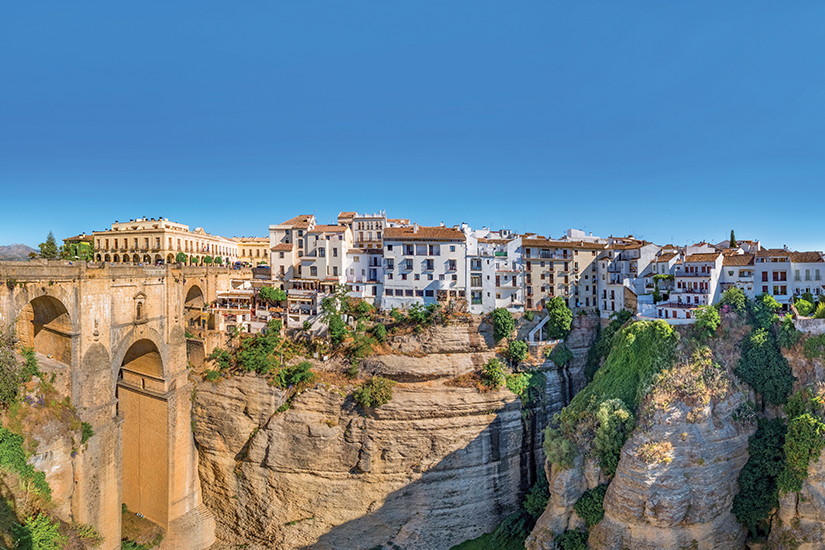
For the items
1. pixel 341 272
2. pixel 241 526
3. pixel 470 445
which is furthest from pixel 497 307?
pixel 241 526

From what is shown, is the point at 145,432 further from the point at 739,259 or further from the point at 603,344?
the point at 739,259

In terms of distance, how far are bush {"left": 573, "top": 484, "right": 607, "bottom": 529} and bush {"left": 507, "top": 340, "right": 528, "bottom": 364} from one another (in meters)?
9.41

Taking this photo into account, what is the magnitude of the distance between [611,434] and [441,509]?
11.2 meters

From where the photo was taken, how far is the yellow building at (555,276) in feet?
123

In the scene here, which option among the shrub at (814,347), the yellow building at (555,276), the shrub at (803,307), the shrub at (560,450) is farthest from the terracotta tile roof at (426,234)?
the shrub at (814,347)

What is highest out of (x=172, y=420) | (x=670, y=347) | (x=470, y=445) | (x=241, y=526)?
(x=670, y=347)

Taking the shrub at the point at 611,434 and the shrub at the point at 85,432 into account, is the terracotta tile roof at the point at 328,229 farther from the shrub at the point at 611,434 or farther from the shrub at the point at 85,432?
the shrub at the point at 611,434

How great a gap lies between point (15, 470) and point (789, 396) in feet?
111

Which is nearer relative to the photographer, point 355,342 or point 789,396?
point 789,396

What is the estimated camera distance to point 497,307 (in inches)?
1341

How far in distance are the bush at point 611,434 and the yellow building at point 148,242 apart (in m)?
39.1

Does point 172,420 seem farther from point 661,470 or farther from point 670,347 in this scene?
point 670,347

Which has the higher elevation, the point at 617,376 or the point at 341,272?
the point at 341,272

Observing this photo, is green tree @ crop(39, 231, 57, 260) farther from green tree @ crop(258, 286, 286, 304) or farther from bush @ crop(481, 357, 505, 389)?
bush @ crop(481, 357, 505, 389)
